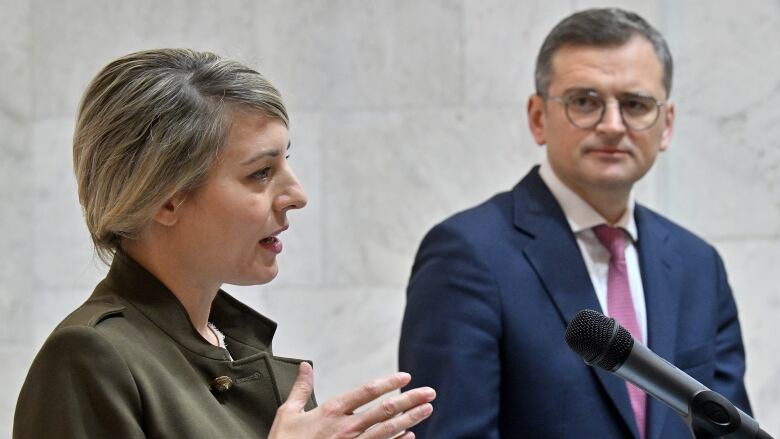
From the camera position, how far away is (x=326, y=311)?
4477mm

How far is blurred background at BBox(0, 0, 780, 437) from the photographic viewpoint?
4438mm

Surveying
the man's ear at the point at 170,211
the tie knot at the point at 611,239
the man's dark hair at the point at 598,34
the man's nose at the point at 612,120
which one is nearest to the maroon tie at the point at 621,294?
the tie knot at the point at 611,239

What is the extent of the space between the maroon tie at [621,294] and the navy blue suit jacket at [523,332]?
39 mm

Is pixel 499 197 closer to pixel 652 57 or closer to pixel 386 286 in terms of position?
pixel 652 57

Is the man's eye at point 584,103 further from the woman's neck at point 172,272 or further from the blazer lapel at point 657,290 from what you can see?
the woman's neck at point 172,272

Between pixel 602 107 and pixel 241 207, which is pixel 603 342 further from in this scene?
pixel 602 107

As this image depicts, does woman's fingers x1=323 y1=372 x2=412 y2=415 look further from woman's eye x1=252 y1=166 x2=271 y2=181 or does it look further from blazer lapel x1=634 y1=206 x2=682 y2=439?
blazer lapel x1=634 y1=206 x2=682 y2=439

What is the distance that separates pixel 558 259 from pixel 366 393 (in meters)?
1.38

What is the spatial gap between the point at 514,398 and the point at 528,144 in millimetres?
1621

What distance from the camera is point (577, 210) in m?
3.26

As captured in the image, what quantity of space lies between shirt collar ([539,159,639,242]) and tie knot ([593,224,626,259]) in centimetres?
2

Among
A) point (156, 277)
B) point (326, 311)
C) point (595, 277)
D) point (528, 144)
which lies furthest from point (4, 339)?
point (156, 277)

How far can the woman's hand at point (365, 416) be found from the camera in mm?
1868

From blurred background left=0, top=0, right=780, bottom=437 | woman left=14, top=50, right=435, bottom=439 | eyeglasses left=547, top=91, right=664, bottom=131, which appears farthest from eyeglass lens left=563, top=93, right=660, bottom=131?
woman left=14, top=50, right=435, bottom=439
